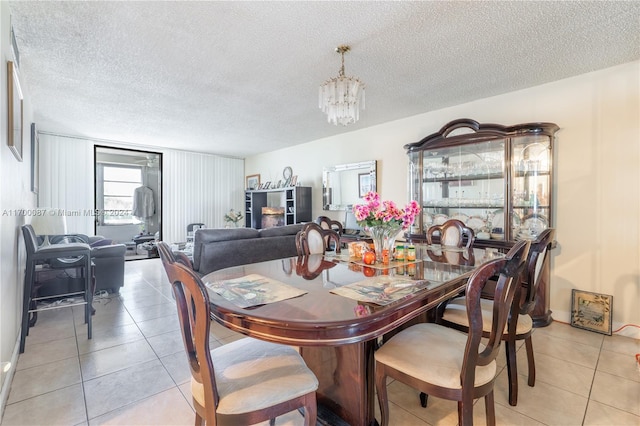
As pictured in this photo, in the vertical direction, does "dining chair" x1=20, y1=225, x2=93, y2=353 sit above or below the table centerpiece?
below

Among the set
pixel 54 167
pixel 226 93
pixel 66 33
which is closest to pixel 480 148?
pixel 226 93

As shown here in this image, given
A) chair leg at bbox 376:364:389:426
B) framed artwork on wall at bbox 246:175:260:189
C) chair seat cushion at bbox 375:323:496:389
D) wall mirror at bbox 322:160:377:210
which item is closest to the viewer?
chair seat cushion at bbox 375:323:496:389

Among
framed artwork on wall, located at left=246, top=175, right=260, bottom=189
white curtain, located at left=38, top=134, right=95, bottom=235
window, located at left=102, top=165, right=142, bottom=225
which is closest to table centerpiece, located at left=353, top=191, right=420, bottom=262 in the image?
framed artwork on wall, located at left=246, top=175, right=260, bottom=189

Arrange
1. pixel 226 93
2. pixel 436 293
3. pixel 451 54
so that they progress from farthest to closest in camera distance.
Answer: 1. pixel 226 93
2. pixel 451 54
3. pixel 436 293

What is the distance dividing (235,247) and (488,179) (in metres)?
3.07

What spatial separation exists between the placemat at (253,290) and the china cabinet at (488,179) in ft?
8.94

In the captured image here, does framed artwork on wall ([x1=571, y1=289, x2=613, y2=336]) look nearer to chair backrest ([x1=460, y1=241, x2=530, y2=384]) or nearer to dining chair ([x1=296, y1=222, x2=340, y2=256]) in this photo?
A: chair backrest ([x1=460, y1=241, x2=530, y2=384])

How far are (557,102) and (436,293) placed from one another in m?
3.01

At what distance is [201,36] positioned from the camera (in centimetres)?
225

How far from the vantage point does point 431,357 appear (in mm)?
1323

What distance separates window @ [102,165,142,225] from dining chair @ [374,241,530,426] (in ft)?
26.9

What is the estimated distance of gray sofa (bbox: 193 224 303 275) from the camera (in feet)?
10.7

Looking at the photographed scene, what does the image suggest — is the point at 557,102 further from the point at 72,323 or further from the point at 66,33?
the point at 72,323

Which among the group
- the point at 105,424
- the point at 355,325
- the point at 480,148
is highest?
the point at 480,148
